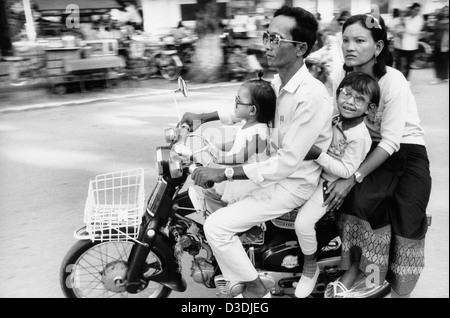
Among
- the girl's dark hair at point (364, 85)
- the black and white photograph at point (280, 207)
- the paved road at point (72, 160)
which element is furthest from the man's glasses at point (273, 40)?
the paved road at point (72, 160)

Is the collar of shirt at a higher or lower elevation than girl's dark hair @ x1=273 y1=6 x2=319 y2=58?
lower

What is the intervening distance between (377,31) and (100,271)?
2.03 meters

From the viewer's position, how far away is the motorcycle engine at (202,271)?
96.7 inches

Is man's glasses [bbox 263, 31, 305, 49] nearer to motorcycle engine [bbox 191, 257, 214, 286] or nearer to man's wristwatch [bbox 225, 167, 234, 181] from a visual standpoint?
man's wristwatch [bbox 225, 167, 234, 181]

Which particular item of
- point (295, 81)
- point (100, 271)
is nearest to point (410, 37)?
point (295, 81)

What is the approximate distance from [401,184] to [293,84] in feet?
2.58

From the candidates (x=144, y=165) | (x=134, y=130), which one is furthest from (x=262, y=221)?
(x=134, y=130)

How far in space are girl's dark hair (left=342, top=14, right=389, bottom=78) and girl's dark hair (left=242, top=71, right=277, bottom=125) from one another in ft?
1.94

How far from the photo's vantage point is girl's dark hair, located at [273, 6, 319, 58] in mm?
2168

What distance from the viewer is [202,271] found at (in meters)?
2.46

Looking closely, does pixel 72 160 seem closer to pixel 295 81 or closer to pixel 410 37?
pixel 295 81

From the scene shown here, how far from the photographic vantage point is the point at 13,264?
3.20m

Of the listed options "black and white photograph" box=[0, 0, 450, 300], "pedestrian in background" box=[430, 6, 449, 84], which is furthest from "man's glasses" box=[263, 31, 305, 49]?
"pedestrian in background" box=[430, 6, 449, 84]

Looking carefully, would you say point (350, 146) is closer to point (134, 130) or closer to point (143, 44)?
point (134, 130)
